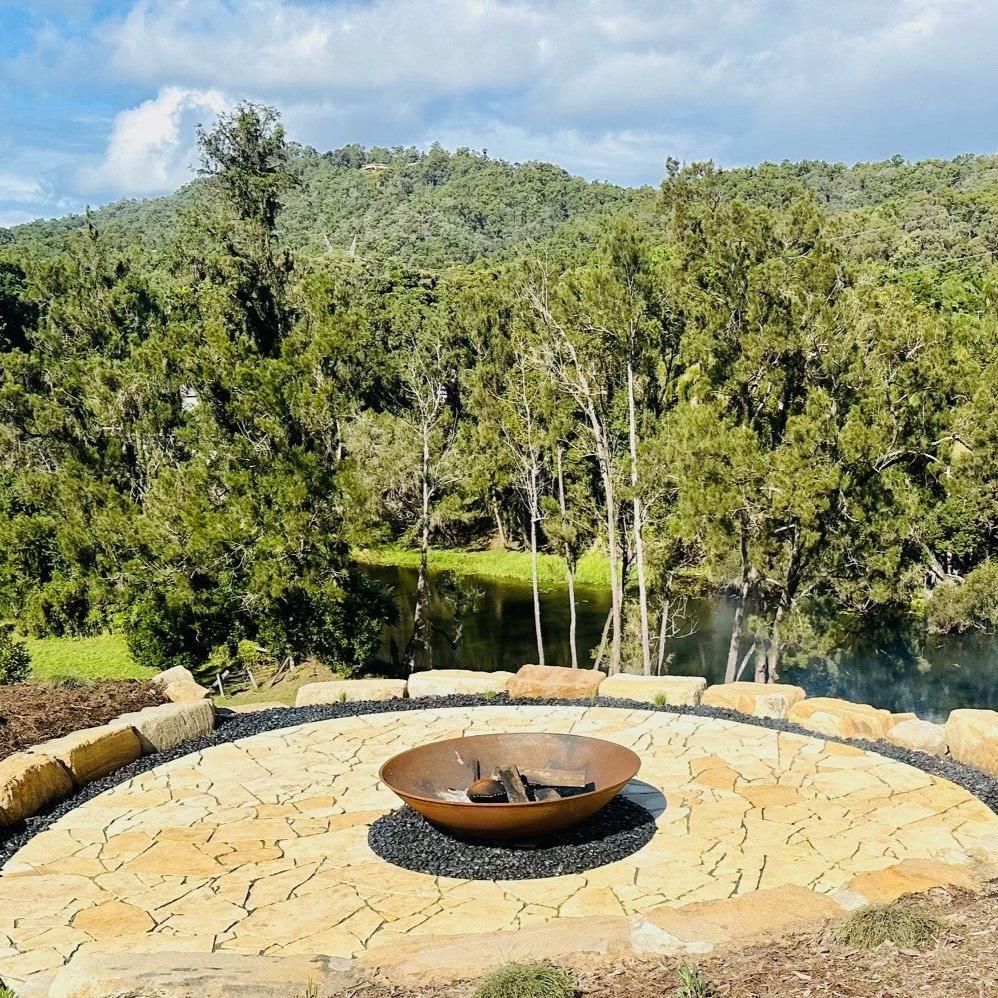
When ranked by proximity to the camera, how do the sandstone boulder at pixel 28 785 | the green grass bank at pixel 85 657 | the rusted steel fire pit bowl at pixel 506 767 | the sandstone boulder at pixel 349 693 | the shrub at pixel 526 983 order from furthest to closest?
the green grass bank at pixel 85 657 < the sandstone boulder at pixel 349 693 < the sandstone boulder at pixel 28 785 < the rusted steel fire pit bowl at pixel 506 767 < the shrub at pixel 526 983

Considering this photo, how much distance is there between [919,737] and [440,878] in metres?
4.36

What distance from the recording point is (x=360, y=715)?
29.8 ft

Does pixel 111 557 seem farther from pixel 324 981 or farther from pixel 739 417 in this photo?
pixel 324 981

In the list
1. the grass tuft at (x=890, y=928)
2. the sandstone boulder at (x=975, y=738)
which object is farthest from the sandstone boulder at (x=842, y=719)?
the grass tuft at (x=890, y=928)

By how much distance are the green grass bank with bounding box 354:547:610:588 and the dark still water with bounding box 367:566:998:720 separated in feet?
2.67

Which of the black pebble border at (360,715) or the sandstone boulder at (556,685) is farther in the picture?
the sandstone boulder at (556,685)

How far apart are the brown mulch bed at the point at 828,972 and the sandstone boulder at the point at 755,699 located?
172 inches

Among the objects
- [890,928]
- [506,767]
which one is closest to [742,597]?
[506,767]

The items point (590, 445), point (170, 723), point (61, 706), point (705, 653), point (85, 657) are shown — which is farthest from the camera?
point (705, 653)

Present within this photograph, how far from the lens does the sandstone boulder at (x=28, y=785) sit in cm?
651

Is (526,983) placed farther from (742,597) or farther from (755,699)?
(742,597)

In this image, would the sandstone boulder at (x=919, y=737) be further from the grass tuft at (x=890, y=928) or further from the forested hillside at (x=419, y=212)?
the forested hillside at (x=419, y=212)

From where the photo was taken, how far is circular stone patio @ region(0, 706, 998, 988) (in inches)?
180

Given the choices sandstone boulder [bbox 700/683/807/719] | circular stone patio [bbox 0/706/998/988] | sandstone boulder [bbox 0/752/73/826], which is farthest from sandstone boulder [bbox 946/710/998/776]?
sandstone boulder [bbox 0/752/73/826]
